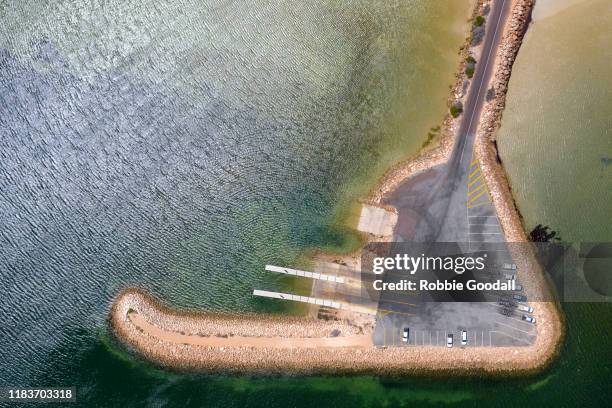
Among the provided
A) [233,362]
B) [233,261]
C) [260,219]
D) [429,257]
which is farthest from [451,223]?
[233,362]

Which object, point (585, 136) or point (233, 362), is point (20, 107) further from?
point (585, 136)

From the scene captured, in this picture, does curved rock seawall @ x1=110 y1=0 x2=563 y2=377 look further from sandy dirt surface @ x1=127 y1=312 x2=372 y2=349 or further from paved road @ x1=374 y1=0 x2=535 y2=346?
paved road @ x1=374 y1=0 x2=535 y2=346

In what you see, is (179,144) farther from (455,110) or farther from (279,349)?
(455,110)

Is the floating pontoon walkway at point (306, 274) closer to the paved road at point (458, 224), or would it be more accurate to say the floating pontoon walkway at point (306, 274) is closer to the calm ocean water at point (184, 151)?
the calm ocean water at point (184, 151)

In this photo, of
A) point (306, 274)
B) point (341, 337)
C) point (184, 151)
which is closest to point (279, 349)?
point (341, 337)

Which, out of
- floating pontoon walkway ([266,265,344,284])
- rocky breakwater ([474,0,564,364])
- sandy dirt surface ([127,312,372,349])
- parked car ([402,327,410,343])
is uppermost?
rocky breakwater ([474,0,564,364])

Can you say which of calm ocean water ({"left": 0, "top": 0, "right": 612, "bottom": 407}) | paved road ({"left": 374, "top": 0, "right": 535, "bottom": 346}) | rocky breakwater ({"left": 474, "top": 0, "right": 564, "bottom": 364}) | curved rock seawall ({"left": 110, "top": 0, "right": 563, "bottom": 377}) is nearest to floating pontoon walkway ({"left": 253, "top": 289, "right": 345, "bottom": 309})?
calm ocean water ({"left": 0, "top": 0, "right": 612, "bottom": 407})
